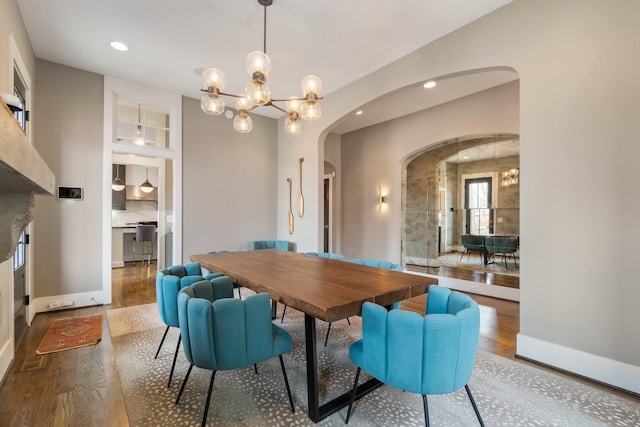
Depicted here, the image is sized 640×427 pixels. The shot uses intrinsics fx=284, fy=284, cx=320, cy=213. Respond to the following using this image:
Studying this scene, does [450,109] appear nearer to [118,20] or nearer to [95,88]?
[118,20]

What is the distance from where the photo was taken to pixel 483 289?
4.45 m

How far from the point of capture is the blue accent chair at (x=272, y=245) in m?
5.14

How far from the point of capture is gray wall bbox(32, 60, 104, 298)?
3582 mm

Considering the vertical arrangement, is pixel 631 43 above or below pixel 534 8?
below

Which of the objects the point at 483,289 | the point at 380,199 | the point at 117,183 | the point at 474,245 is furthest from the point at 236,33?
the point at 117,183

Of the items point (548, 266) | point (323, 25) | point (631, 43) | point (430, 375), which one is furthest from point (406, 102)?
point (430, 375)

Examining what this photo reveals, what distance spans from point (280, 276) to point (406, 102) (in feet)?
12.7

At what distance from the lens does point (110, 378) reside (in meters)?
2.15

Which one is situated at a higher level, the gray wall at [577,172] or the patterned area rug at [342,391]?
the gray wall at [577,172]

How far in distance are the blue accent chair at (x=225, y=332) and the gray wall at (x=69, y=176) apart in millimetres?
3208

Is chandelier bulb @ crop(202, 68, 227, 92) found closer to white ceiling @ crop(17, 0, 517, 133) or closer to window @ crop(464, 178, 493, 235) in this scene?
white ceiling @ crop(17, 0, 517, 133)

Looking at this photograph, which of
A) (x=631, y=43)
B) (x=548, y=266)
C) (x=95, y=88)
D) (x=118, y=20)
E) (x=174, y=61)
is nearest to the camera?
(x=631, y=43)

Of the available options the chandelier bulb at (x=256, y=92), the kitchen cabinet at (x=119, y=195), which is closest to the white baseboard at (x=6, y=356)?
the chandelier bulb at (x=256, y=92)

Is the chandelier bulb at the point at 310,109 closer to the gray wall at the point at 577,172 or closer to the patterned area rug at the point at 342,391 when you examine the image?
the gray wall at the point at 577,172
